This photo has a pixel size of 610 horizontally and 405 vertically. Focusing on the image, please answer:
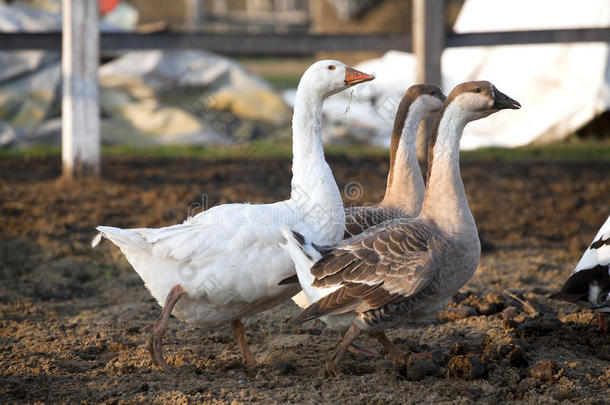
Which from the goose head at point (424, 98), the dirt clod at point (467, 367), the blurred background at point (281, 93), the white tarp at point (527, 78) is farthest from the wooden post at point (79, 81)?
the dirt clod at point (467, 367)

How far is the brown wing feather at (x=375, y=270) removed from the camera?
357 cm

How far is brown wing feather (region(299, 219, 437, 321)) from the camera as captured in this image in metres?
3.57

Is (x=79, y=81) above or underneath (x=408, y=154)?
above

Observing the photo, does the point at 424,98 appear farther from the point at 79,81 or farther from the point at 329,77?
the point at 79,81

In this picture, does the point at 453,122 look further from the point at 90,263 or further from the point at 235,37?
the point at 235,37

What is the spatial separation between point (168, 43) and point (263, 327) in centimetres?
477

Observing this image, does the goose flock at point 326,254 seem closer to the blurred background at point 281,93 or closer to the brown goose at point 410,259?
the brown goose at point 410,259

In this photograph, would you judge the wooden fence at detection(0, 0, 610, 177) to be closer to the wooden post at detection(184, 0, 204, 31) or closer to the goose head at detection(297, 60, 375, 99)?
the goose head at detection(297, 60, 375, 99)

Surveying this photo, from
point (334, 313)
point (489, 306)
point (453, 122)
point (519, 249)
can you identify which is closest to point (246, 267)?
point (334, 313)

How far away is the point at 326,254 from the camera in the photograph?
3.79 m

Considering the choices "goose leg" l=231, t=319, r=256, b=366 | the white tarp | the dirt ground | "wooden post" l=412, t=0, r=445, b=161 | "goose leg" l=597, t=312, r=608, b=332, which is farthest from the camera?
the white tarp

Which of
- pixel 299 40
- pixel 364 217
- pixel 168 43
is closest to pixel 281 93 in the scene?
pixel 299 40

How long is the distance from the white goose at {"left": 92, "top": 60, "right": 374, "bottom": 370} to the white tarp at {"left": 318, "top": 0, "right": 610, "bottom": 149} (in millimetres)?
6662

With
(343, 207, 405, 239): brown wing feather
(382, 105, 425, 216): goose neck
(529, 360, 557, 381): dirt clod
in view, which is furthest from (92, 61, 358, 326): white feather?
(529, 360, 557, 381): dirt clod
